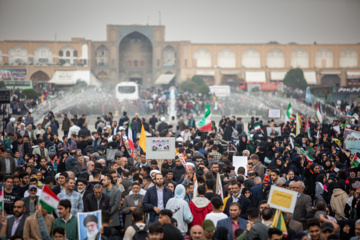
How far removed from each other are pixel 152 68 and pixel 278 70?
1383 centimetres

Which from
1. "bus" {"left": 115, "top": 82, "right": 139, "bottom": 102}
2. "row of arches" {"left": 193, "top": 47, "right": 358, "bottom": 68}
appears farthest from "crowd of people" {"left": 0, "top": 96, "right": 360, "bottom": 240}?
"row of arches" {"left": 193, "top": 47, "right": 358, "bottom": 68}

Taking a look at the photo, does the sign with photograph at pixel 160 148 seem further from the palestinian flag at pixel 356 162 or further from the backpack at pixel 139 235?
the backpack at pixel 139 235

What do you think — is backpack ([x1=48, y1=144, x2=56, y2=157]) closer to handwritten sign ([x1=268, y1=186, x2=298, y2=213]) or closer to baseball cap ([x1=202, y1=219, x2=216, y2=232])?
handwritten sign ([x1=268, y1=186, x2=298, y2=213])

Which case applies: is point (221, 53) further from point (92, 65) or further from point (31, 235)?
point (31, 235)

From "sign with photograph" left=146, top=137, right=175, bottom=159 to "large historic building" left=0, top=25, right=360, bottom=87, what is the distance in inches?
1901

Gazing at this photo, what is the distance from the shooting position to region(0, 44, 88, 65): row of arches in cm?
6209

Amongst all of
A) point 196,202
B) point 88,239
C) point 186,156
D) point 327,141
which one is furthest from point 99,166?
point 327,141

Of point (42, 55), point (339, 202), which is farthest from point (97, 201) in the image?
point (42, 55)

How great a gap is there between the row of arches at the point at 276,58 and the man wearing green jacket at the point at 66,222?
6027cm

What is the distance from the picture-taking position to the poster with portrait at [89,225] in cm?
633

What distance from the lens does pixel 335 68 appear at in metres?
63.9

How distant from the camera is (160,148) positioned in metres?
11.1

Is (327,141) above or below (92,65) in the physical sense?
below

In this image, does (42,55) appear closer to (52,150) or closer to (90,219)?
(52,150)
